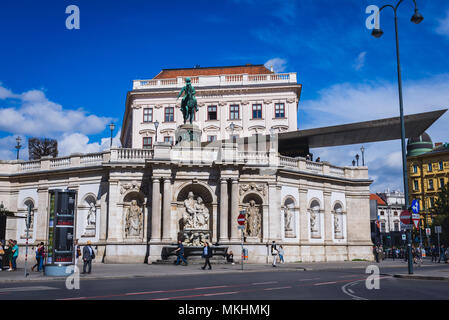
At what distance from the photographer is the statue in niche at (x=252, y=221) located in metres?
36.1

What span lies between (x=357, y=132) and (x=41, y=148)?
153 feet

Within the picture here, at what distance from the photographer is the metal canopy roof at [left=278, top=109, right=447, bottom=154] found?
42.0 metres

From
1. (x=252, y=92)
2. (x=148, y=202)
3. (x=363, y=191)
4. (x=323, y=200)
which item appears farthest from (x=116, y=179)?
(x=252, y=92)

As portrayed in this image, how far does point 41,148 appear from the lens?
69500mm

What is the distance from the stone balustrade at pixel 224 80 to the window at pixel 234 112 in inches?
117

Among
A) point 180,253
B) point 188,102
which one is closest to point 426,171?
point 188,102

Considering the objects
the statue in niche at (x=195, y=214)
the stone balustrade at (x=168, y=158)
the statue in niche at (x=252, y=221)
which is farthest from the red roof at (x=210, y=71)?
the statue in niche at (x=195, y=214)

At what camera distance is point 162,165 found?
34.1 m

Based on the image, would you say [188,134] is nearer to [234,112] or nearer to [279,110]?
[234,112]

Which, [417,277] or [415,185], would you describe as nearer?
[417,277]

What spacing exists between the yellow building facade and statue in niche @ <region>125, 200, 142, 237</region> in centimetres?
7081

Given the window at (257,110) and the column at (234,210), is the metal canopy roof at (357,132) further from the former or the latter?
the window at (257,110)

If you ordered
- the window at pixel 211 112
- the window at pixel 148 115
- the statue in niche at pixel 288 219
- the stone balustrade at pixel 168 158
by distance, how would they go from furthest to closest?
the window at pixel 148 115, the window at pixel 211 112, the statue in niche at pixel 288 219, the stone balustrade at pixel 168 158

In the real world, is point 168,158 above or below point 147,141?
below
